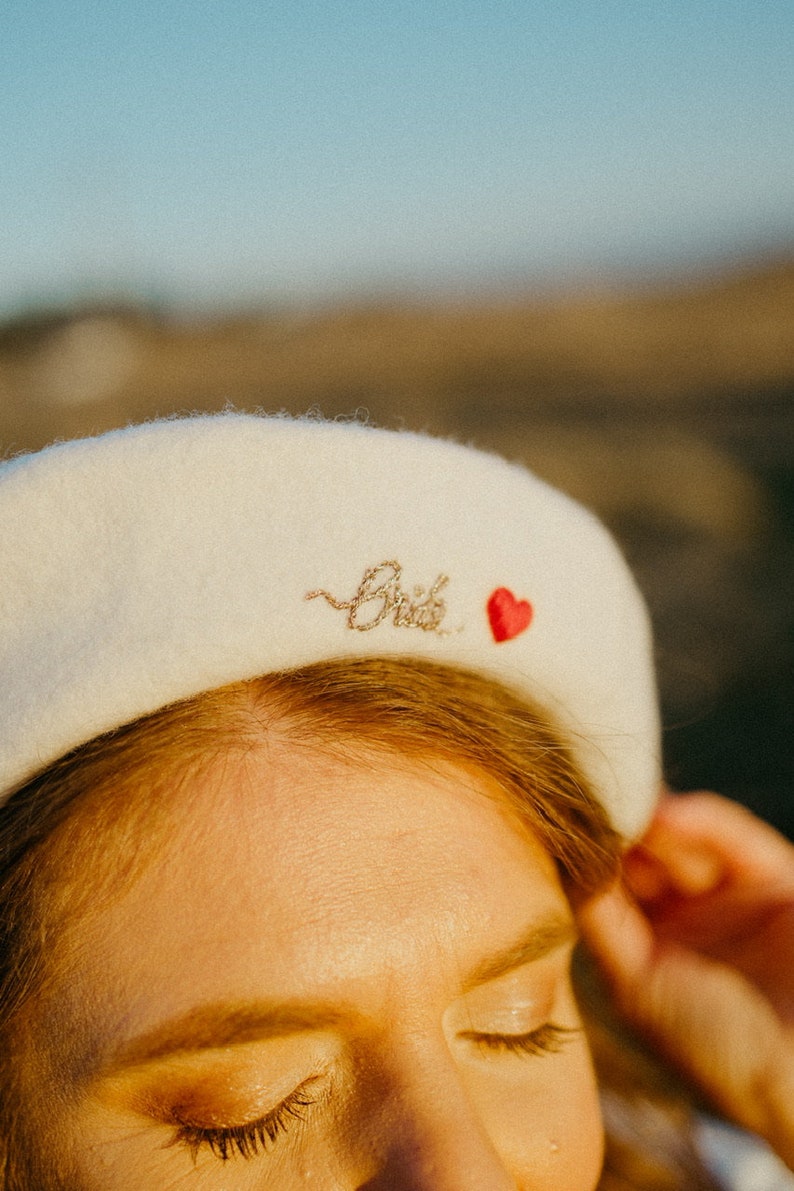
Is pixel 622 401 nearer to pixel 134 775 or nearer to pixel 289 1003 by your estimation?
pixel 134 775

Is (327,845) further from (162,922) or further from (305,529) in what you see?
(305,529)

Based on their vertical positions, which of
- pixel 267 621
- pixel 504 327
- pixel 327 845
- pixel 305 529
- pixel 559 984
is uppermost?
pixel 504 327

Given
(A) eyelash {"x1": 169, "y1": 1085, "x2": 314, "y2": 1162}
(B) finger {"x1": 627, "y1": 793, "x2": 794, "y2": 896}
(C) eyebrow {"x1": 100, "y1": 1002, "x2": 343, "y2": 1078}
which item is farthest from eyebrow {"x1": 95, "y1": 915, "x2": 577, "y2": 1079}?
(B) finger {"x1": 627, "y1": 793, "x2": 794, "y2": 896}

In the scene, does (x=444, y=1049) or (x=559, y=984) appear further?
(x=559, y=984)

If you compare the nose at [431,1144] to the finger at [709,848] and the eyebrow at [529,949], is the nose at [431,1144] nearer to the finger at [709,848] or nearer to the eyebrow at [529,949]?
the eyebrow at [529,949]

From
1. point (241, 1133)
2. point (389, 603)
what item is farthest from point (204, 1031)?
point (389, 603)

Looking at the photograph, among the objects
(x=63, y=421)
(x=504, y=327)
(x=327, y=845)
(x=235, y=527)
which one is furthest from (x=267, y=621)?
(x=504, y=327)
